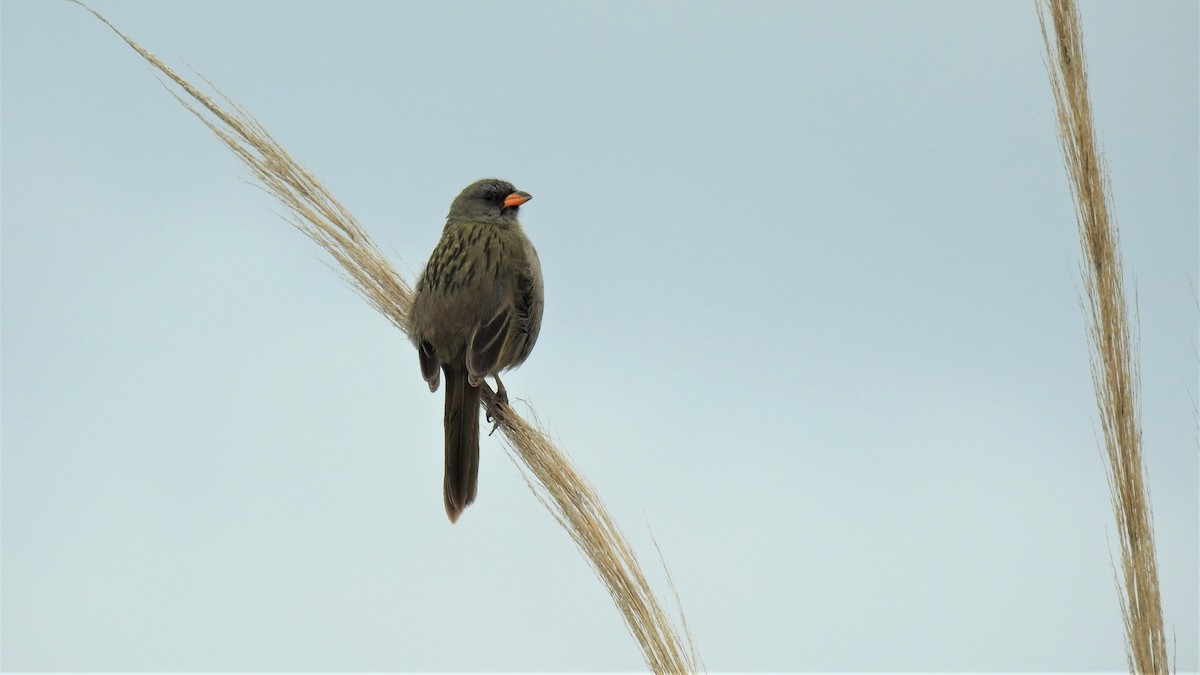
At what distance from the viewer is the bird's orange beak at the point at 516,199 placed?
3.98 meters

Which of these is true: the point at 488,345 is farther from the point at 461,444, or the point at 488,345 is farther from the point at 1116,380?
the point at 1116,380

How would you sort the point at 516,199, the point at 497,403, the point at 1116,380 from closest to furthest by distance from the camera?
the point at 1116,380, the point at 497,403, the point at 516,199

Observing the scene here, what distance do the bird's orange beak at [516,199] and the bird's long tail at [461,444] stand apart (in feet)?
2.82

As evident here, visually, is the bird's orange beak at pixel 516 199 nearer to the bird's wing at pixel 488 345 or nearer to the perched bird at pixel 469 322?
the perched bird at pixel 469 322

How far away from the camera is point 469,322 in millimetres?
3395

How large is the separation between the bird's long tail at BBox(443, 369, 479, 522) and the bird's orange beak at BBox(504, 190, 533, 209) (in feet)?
2.82

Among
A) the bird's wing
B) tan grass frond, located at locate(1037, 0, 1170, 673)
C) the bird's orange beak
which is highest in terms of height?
the bird's orange beak

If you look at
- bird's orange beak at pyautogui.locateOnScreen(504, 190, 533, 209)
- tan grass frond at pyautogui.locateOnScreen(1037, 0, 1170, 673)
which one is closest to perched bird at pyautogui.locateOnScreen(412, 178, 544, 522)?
bird's orange beak at pyautogui.locateOnScreen(504, 190, 533, 209)

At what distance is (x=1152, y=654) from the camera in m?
1.65

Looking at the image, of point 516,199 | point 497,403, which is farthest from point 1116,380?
point 516,199

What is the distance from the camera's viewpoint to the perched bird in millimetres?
3203

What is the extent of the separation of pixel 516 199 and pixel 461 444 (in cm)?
116

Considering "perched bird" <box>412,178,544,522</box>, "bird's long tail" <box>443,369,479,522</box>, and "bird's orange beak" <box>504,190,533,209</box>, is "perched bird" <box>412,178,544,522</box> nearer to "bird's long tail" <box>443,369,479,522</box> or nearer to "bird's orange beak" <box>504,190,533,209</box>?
"bird's long tail" <box>443,369,479,522</box>


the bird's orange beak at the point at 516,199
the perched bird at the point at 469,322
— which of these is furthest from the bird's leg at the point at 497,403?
the bird's orange beak at the point at 516,199
